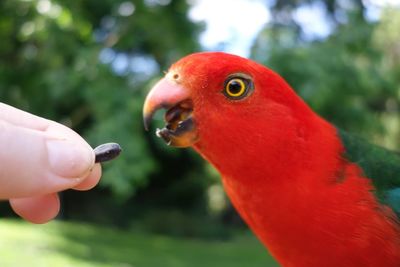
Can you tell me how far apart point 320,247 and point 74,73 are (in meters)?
7.23

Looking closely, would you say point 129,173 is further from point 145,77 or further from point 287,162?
point 287,162

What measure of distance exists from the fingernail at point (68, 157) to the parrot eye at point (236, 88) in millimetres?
843

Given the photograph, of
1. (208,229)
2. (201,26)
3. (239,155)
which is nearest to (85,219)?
(208,229)

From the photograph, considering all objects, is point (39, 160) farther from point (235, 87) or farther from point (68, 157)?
point (235, 87)

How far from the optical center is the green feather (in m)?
1.94

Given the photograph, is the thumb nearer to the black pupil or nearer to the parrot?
the parrot

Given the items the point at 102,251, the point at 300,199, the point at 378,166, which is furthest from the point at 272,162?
the point at 102,251

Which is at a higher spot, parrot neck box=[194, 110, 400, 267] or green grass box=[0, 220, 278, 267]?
green grass box=[0, 220, 278, 267]

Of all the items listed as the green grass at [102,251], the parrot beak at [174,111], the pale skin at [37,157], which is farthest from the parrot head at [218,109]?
the green grass at [102,251]

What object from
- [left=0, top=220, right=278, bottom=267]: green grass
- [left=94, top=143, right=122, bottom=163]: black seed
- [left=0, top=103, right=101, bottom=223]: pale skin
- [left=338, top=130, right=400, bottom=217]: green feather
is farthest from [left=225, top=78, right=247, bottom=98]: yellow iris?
[left=0, top=220, right=278, bottom=267]: green grass

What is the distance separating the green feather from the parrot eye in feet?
1.68

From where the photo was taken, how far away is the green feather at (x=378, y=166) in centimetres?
194

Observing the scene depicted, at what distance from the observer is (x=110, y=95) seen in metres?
8.11

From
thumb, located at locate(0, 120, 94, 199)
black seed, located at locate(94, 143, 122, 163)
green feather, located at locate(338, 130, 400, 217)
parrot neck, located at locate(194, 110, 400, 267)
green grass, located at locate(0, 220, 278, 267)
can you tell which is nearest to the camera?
thumb, located at locate(0, 120, 94, 199)
